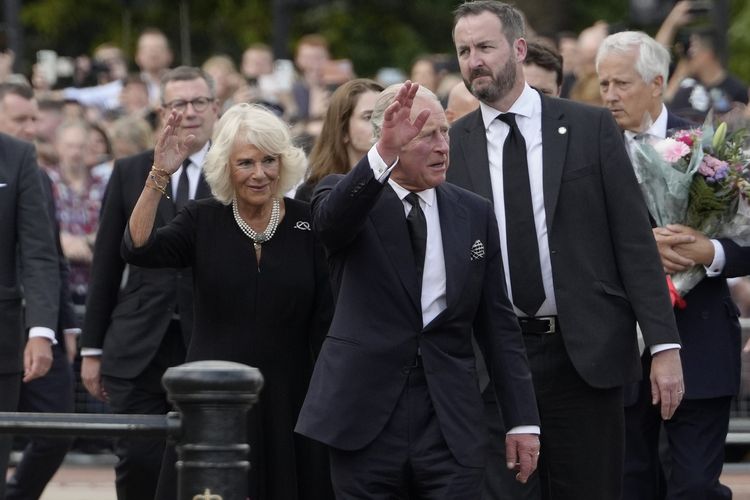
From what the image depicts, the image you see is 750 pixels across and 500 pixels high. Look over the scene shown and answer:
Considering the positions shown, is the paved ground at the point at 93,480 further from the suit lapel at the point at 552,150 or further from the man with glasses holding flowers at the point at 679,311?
the suit lapel at the point at 552,150

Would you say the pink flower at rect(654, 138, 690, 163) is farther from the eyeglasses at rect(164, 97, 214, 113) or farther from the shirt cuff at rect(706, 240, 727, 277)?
the eyeglasses at rect(164, 97, 214, 113)

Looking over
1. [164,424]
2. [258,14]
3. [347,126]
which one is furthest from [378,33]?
[164,424]

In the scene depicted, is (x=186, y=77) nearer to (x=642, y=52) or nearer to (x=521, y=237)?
(x=642, y=52)

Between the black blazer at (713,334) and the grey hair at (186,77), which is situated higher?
the grey hair at (186,77)

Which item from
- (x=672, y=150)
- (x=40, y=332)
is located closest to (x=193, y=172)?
(x=40, y=332)

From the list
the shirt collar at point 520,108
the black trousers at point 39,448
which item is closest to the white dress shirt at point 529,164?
the shirt collar at point 520,108

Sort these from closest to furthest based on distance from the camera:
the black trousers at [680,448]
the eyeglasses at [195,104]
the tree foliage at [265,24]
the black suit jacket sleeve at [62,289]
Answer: the black trousers at [680,448] → the eyeglasses at [195,104] → the black suit jacket sleeve at [62,289] → the tree foliage at [265,24]

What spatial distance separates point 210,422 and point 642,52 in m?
3.71

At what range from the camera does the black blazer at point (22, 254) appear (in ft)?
27.3

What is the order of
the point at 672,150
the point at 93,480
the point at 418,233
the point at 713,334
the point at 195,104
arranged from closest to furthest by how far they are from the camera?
the point at 418,233 < the point at 672,150 < the point at 713,334 < the point at 195,104 < the point at 93,480

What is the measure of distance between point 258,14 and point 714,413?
2271 cm

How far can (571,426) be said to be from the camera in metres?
6.93

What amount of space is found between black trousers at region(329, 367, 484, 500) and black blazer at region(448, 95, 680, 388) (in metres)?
0.99

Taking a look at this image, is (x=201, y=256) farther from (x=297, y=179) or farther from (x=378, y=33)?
(x=378, y=33)
